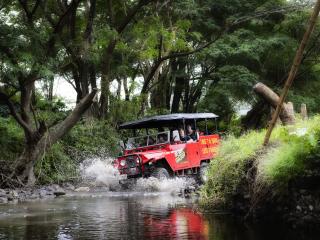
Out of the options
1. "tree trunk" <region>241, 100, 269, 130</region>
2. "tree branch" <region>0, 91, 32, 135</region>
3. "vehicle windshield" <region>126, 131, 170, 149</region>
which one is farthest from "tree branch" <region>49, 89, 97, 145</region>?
"tree trunk" <region>241, 100, 269, 130</region>

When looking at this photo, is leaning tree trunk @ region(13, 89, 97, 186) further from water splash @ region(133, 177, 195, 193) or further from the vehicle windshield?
water splash @ region(133, 177, 195, 193)

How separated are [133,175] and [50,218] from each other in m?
6.29

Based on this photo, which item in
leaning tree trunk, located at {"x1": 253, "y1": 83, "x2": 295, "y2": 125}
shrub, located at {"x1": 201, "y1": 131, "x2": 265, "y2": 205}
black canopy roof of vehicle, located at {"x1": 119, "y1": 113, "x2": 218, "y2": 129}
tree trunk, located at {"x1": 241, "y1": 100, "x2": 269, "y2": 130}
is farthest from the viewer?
tree trunk, located at {"x1": 241, "y1": 100, "x2": 269, "y2": 130}

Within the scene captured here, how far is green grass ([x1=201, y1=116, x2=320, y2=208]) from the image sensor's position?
25.8 feet

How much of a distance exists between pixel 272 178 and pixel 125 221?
117 inches

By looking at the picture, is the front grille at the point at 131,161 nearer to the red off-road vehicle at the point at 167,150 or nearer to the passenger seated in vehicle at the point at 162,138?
the red off-road vehicle at the point at 167,150

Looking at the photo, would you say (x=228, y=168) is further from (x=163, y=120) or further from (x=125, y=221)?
(x=163, y=120)

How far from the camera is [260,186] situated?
867 cm

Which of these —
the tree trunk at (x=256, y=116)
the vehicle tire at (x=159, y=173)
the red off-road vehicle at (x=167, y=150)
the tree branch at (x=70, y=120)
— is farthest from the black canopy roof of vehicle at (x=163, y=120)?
the tree trunk at (x=256, y=116)

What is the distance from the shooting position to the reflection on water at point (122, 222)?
8117 millimetres

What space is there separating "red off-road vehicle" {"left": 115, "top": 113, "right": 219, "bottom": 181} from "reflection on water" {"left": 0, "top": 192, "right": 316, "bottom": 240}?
110 inches

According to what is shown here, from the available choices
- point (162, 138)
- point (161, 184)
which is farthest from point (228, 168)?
point (162, 138)

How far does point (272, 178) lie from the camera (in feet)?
27.0

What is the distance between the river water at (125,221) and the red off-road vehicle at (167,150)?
177cm
